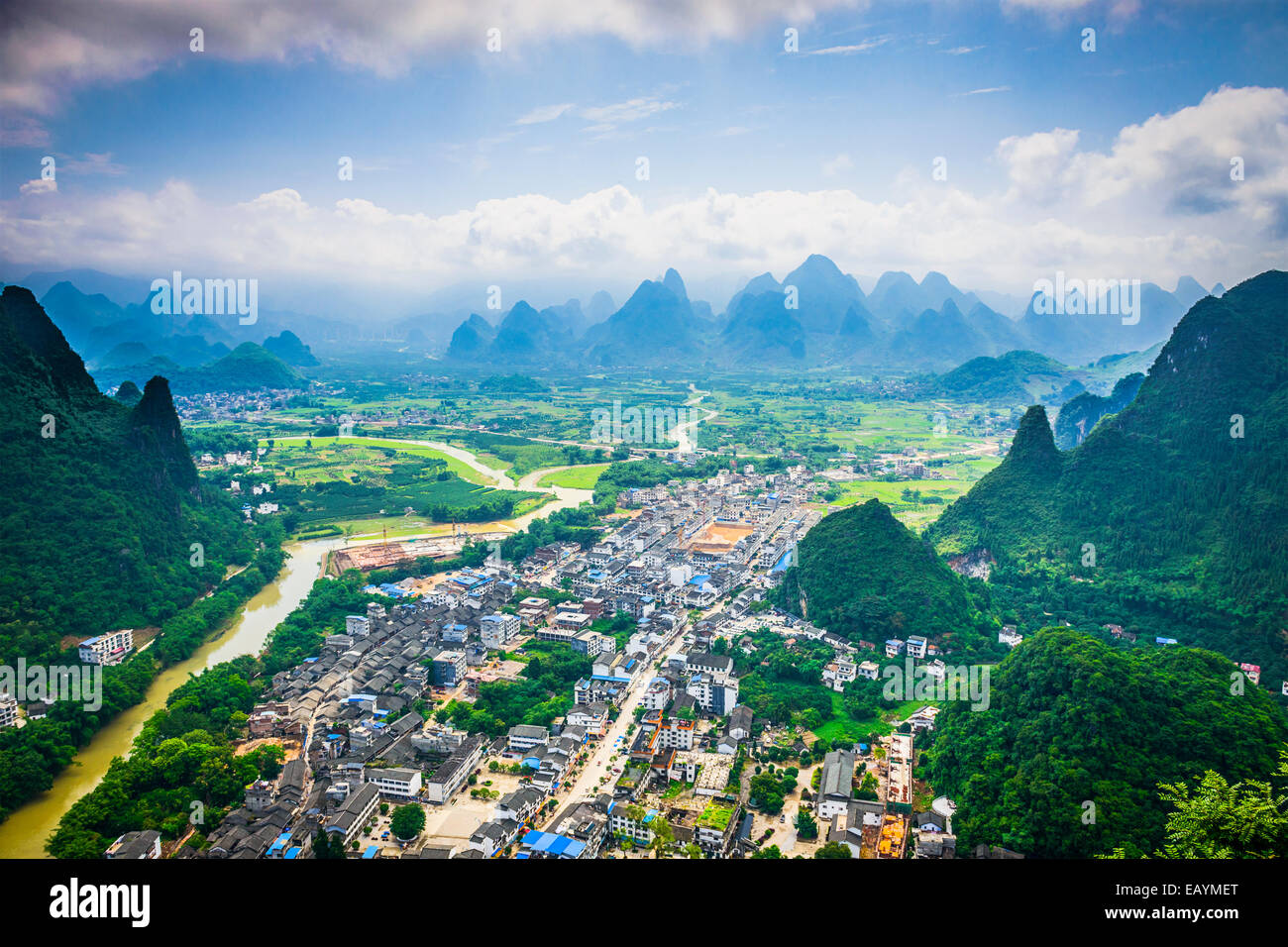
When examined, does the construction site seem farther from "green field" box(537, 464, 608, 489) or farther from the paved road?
the paved road

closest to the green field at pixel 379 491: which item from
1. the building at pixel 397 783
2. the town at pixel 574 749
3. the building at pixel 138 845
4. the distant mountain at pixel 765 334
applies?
the town at pixel 574 749

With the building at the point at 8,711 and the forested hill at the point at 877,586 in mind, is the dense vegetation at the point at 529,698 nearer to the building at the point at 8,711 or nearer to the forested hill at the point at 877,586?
the forested hill at the point at 877,586

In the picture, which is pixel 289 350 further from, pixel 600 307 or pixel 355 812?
pixel 355 812

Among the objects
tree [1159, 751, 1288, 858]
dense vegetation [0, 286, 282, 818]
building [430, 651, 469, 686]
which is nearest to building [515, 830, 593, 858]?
building [430, 651, 469, 686]

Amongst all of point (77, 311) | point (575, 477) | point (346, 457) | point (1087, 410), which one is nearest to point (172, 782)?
point (575, 477)
